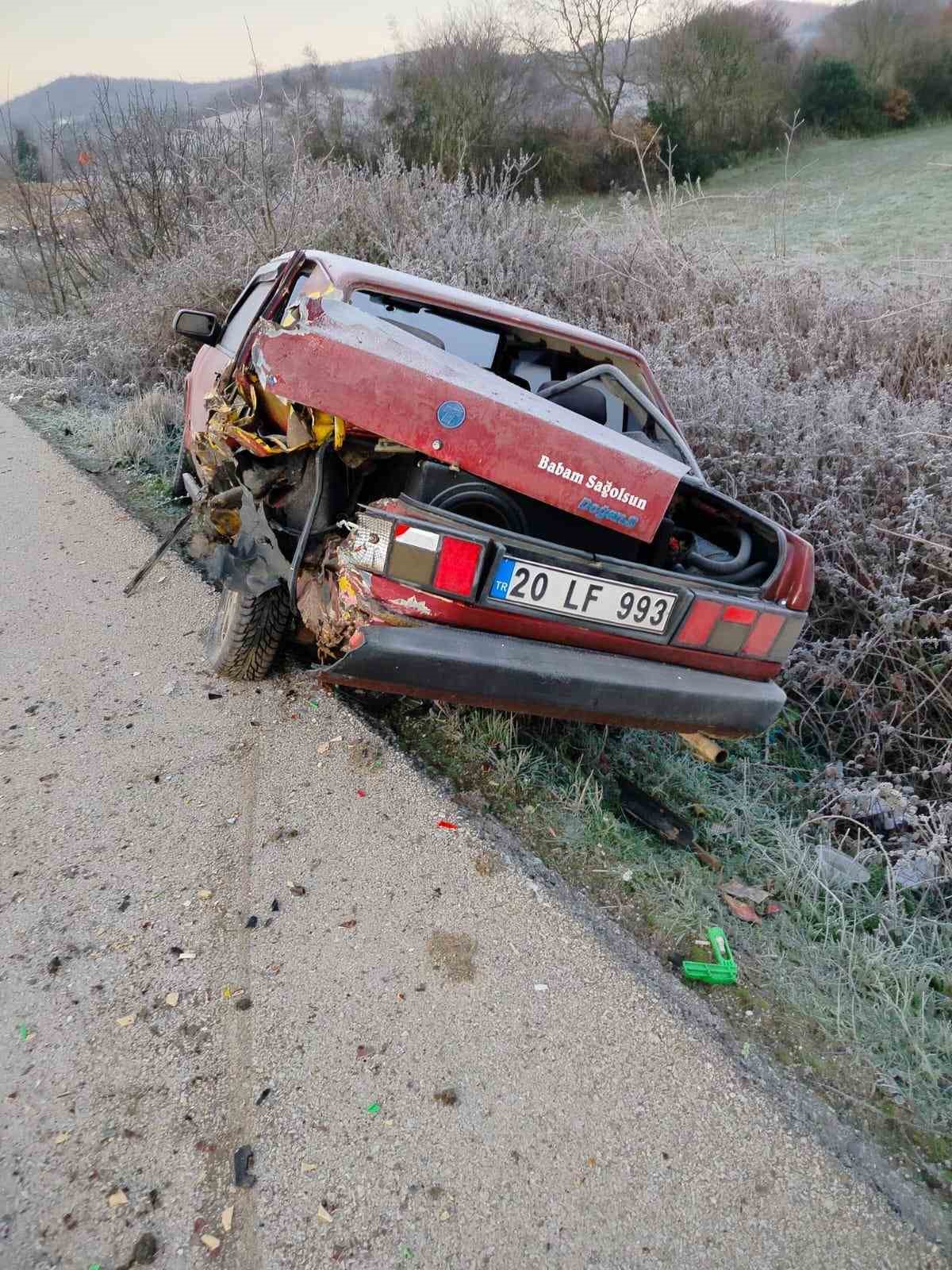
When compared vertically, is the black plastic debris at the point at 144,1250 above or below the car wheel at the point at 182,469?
above

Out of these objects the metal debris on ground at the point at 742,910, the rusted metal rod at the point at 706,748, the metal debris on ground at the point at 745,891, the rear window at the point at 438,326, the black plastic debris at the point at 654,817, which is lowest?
the black plastic debris at the point at 654,817

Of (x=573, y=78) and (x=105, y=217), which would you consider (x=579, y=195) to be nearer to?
(x=573, y=78)

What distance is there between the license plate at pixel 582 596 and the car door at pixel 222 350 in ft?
6.44

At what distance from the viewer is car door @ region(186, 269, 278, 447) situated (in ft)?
12.8

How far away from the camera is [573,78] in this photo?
22531 millimetres

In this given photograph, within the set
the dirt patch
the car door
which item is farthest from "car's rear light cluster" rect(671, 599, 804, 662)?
the car door

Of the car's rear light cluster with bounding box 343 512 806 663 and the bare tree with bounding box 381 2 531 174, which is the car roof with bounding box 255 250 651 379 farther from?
the bare tree with bounding box 381 2 531 174

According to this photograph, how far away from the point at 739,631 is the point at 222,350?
9.95 feet

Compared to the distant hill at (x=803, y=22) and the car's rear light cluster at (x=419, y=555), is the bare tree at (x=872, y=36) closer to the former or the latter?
the distant hill at (x=803, y=22)

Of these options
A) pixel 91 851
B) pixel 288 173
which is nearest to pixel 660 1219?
pixel 91 851

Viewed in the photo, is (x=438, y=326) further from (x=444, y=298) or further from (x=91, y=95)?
(x=91, y=95)

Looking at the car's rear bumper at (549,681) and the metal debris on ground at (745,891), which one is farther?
the metal debris on ground at (745,891)

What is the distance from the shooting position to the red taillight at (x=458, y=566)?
243 cm

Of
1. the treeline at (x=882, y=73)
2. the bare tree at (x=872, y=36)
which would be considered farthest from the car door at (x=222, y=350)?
the bare tree at (x=872, y=36)
